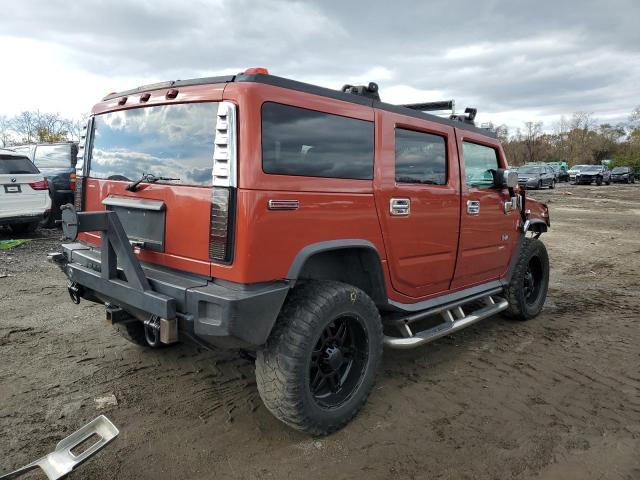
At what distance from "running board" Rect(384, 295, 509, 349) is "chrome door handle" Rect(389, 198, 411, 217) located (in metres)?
0.84

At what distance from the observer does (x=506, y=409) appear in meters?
3.26

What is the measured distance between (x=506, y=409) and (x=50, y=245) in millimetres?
8278

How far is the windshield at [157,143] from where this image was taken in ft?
8.96

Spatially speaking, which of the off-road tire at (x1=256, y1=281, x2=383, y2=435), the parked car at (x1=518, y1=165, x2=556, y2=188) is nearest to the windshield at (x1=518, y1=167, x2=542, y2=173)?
the parked car at (x1=518, y1=165, x2=556, y2=188)

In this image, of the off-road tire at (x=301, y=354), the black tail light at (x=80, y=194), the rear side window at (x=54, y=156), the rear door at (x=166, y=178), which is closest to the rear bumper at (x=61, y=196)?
the rear side window at (x=54, y=156)

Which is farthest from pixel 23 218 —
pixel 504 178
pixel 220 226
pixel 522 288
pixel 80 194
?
pixel 522 288

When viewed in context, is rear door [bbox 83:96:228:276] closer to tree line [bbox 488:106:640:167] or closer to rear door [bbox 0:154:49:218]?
rear door [bbox 0:154:49:218]

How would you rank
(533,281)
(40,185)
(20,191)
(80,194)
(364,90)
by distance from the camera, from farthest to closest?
(40,185), (20,191), (533,281), (80,194), (364,90)

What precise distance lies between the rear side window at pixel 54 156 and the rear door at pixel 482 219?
9.16 meters

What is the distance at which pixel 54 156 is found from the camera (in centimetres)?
1072

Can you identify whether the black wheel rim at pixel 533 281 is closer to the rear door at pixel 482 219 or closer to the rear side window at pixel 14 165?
the rear door at pixel 482 219

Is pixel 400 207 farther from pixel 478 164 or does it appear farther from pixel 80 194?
pixel 80 194

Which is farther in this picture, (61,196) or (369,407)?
(61,196)

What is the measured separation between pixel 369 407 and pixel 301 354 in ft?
2.96
